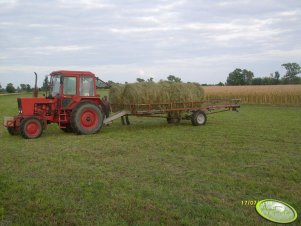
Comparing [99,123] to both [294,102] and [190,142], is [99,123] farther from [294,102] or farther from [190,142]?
[294,102]

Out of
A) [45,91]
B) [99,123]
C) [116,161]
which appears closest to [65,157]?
[116,161]

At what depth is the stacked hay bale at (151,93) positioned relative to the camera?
45.9 ft

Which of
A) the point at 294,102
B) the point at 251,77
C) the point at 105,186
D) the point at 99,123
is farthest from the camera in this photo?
the point at 251,77

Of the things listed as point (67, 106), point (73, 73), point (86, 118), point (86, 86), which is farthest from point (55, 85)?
point (86, 118)

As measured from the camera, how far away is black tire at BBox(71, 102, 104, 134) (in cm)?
1282

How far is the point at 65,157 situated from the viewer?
8742mm

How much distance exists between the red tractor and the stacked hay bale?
109 cm

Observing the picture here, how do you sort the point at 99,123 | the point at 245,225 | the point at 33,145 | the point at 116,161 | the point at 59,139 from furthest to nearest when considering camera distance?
the point at 99,123, the point at 59,139, the point at 33,145, the point at 116,161, the point at 245,225

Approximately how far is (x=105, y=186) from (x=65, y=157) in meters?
2.79

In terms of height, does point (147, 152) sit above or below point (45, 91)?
below

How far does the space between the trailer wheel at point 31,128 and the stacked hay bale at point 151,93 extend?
10.6 ft

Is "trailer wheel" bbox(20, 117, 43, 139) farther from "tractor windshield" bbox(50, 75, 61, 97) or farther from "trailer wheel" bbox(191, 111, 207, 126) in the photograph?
"trailer wheel" bbox(191, 111, 207, 126)

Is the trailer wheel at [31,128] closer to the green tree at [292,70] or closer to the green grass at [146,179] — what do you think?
the green grass at [146,179]
